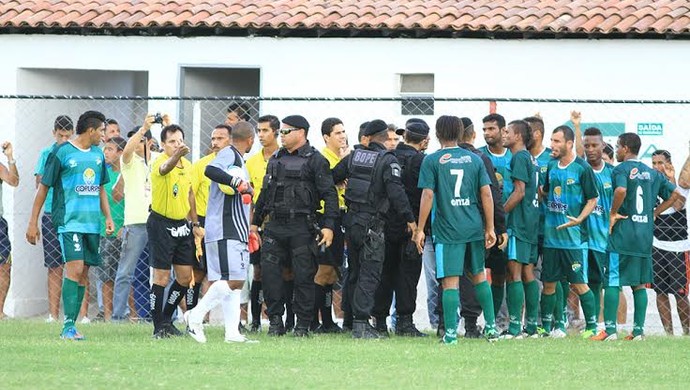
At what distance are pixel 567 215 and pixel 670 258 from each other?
8.35 feet

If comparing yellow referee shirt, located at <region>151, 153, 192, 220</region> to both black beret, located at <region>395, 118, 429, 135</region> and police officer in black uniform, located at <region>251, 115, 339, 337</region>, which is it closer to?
police officer in black uniform, located at <region>251, 115, 339, 337</region>

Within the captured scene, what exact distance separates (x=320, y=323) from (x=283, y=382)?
5.52 m

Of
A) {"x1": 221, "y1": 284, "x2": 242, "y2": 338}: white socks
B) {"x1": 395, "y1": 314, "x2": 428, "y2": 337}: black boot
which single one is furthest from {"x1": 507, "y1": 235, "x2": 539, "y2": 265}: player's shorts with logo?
{"x1": 221, "y1": 284, "x2": 242, "y2": 338}: white socks

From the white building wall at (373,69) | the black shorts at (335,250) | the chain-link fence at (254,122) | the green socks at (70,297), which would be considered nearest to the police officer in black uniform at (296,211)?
the black shorts at (335,250)

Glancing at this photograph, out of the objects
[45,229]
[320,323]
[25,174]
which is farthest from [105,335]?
[25,174]

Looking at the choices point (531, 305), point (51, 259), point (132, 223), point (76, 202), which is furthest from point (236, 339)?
point (51, 259)

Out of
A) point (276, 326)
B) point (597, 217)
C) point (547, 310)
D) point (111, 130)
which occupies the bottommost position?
point (276, 326)

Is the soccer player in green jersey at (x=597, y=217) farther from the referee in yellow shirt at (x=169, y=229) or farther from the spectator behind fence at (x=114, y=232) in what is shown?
the spectator behind fence at (x=114, y=232)

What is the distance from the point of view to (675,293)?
17594 millimetres

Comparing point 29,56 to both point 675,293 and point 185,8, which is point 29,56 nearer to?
point 185,8

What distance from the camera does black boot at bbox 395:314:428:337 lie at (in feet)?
52.7

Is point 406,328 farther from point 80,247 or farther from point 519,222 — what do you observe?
point 80,247

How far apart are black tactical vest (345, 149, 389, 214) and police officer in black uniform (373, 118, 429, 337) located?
18.7 inches

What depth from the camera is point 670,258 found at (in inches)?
695
